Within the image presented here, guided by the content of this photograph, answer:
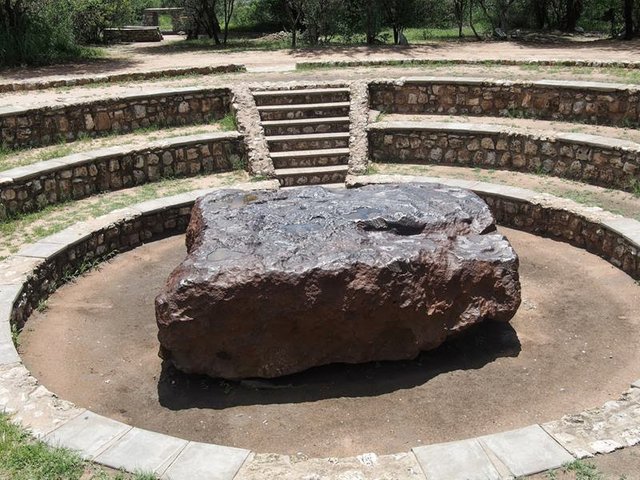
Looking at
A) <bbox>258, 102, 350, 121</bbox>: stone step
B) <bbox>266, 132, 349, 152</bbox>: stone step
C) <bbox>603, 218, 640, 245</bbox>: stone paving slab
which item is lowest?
<bbox>603, 218, 640, 245</bbox>: stone paving slab

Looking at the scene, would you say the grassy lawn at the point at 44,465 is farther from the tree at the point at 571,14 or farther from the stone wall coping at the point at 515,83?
the tree at the point at 571,14

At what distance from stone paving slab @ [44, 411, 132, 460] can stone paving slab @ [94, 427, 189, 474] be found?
6 centimetres

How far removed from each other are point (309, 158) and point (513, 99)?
12.8ft

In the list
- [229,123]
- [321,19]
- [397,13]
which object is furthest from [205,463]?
[397,13]

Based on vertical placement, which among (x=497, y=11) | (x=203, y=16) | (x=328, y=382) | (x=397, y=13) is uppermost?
(x=203, y=16)

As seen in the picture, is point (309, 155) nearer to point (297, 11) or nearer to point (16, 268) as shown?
point (16, 268)

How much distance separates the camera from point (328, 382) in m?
5.92

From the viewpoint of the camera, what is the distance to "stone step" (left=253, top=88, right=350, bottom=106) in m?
12.4

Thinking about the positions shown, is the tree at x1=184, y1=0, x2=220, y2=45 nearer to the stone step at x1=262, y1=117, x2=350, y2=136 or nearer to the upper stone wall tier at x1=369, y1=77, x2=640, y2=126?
the upper stone wall tier at x1=369, y1=77, x2=640, y2=126

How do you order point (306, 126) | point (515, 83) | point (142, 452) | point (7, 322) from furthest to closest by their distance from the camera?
point (515, 83) → point (306, 126) → point (7, 322) → point (142, 452)

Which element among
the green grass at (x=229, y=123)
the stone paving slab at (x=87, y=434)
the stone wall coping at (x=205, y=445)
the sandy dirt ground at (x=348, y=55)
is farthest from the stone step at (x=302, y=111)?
the stone paving slab at (x=87, y=434)

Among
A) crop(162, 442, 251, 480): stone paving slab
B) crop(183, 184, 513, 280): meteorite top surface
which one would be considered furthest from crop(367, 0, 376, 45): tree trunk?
crop(162, 442, 251, 480): stone paving slab

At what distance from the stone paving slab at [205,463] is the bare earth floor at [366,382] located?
0.68 meters

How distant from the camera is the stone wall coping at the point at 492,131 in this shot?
9875 mm
